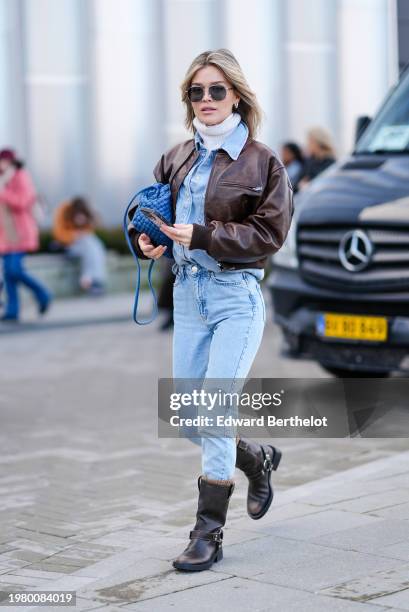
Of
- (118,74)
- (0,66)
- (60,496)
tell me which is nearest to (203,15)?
Result: (118,74)

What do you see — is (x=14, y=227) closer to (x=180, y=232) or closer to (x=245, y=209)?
(x=245, y=209)

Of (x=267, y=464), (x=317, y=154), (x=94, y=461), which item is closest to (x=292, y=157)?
(x=317, y=154)

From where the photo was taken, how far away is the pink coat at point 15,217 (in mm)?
13984

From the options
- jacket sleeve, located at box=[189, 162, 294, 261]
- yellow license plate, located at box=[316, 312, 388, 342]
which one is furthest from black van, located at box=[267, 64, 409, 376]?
jacket sleeve, located at box=[189, 162, 294, 261]

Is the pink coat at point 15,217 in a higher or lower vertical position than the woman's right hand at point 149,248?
lower

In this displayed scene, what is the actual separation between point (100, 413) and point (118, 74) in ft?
37.4

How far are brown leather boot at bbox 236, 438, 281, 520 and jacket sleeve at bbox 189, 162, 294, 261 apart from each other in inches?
33.8

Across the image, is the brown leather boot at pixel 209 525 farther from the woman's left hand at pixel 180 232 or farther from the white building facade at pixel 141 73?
the white building facade at pixel 141 73

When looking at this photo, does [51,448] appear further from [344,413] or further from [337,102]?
[337,102]

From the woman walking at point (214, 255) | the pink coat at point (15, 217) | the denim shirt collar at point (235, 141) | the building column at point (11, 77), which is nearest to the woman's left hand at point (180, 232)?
the woman walking at point (214, 255)

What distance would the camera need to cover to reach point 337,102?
2189 cm

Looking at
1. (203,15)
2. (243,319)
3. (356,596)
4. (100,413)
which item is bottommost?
(100,413)

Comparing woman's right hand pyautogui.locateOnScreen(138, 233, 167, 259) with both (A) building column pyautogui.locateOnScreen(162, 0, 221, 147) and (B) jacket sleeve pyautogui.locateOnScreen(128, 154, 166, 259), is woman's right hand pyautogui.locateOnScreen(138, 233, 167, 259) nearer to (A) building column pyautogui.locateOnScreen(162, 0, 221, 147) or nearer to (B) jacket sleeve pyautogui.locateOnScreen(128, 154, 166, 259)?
(B) jacket sleeve pyautogui.locateOnScreen(128, 154, 166, 259)

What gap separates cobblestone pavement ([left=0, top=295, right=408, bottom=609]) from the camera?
5527mm
